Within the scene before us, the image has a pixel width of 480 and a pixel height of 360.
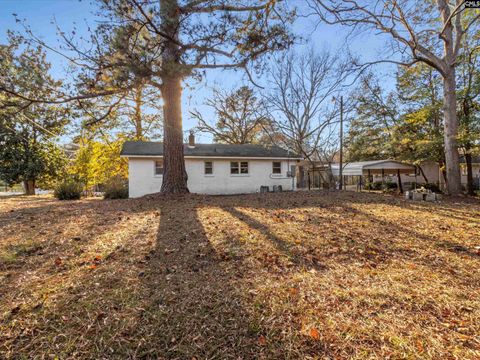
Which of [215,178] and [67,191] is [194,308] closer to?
[67,191]

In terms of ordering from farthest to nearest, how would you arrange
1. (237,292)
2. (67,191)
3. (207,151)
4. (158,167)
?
1. (207,151)
2. (158,167)
3. (67,191)
4. (237,292)

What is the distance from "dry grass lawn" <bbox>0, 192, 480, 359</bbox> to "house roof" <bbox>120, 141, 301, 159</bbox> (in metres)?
9.82

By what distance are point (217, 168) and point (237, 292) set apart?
44.5 ft

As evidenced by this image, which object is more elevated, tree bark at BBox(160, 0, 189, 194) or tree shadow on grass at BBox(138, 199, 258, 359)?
tree bark at BBox(160, 0, 189, 194)

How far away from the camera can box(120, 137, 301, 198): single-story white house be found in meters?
14.3

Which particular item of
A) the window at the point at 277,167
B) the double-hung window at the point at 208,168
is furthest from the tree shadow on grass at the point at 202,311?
the window at the point at 277,167

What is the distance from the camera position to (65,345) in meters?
1.83

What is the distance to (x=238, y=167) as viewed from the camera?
16.4m

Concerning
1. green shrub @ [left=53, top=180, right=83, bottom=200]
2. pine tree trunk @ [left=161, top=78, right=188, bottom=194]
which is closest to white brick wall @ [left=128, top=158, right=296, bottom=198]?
green shrub @ [left=53, top=180, right=83, bottom=200]

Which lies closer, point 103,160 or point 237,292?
point 237,292

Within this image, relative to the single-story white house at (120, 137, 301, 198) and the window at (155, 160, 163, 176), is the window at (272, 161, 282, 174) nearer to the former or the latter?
the single-story white house at (120, 137, 301, 198)

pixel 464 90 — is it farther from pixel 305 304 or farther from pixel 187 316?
pixel 187 316

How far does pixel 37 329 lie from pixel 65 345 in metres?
0.39

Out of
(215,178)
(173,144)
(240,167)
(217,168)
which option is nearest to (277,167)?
(240,167)
